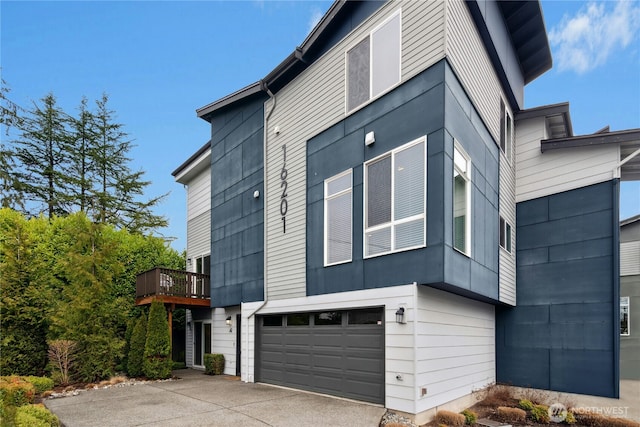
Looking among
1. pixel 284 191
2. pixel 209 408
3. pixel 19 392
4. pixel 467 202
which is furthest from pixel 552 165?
pixel 19 392

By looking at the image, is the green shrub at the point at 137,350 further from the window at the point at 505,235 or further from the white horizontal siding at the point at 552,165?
the white horizontal siding at the point at 552,165

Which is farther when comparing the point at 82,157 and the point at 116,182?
the point at 116,182

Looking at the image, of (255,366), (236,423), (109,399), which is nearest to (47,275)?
(109,399)

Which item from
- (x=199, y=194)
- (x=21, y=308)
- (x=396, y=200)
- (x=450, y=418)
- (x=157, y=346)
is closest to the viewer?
(x=450, y=418)

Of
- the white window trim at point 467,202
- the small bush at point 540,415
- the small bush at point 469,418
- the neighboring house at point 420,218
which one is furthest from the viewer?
the small bush at point 540,415

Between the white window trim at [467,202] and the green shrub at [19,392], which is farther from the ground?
the white window trim at [467,202]

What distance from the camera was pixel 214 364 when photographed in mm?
12836

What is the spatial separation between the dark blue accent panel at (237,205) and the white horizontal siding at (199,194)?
105cm

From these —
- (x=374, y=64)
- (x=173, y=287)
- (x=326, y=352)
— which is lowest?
(x=326, y=352)

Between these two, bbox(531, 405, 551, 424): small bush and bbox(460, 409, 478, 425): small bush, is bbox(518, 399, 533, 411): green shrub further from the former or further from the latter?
bbox(460, 409, 478, 425): small bush

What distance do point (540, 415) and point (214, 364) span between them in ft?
29.6

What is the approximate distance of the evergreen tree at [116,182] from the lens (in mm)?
22625

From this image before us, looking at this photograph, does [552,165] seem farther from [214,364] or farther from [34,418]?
[34,418]

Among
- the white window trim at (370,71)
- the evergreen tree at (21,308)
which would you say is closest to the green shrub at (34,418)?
the evergreen tree at (21,308)
